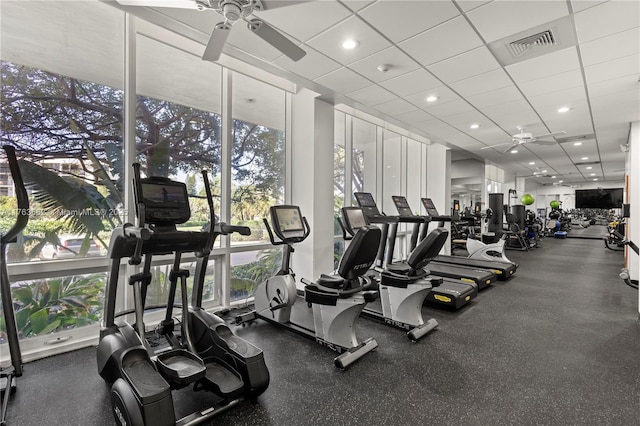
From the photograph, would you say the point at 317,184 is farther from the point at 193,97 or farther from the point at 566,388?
the point at 566,388

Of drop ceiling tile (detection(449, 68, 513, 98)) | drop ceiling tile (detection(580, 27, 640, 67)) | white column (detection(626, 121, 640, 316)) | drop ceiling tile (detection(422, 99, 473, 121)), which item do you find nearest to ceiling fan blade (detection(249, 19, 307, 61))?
drop ceiling tile (detection(449, 68, 513, 98))

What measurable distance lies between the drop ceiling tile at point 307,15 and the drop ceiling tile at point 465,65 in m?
1.55

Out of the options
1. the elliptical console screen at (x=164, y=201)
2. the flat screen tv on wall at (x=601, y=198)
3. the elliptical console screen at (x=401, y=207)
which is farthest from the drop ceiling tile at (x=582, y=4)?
the flat screen tv on wall at (x=601, y=198)

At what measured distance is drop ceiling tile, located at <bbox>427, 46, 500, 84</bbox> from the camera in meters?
3.40

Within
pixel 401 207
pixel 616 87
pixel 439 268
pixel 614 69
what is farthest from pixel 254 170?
pixel 616 87

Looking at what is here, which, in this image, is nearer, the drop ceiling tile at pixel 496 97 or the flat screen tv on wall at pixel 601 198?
the drop ceiling tile at pixel 496 97

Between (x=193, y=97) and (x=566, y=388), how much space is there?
4793mm

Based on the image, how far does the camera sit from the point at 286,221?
12.0ft

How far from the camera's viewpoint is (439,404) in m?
2.13

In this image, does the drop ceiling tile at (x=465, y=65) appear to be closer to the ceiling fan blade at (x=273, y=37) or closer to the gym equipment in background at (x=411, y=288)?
the gym equipment in background at (x=411, y=288)

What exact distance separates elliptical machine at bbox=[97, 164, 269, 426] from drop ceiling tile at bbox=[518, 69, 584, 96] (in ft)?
14.5

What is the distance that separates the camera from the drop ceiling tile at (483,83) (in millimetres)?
3939

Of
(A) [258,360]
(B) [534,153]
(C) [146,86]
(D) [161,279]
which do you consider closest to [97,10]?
(C) [146,86]

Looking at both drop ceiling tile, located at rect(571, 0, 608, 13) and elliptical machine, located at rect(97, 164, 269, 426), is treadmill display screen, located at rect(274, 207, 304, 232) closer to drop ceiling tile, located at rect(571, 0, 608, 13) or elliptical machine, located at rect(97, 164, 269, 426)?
elliptical machine, located at rect(97, 164, 269, 426)
